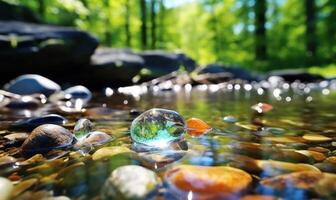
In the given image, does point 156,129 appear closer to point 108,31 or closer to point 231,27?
point 108,31

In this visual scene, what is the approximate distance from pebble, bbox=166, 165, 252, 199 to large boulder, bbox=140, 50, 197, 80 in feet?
35.7

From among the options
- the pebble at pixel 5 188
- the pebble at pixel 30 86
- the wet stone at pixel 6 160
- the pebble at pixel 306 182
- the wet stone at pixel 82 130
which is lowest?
the pebble at pixel 306 182

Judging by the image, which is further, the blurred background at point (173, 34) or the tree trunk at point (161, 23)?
the tree trunk at point (161, 23)

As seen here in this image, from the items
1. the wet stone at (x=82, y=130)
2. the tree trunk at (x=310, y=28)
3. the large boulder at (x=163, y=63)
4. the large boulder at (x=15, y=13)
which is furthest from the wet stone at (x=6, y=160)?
the tree trunk at (x=310, y=28)

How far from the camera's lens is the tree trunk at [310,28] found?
21.9 meters

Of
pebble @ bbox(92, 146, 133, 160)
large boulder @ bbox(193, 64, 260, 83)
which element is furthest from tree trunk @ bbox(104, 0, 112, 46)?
pebble @ bbox(92, 146, 133, 160)

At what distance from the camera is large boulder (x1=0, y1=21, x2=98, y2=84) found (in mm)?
8258

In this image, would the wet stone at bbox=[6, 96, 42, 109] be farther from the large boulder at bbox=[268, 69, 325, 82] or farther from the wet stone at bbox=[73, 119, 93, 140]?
the large boulder at bbox=[268, 69, 325, 82]

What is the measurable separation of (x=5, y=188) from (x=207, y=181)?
0.87 m

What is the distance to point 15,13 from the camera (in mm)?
11195

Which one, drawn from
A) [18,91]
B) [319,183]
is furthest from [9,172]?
[18,91]

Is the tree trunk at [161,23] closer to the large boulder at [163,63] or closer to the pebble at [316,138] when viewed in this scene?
the large boulder at [163,63]

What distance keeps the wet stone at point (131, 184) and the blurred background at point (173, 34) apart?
7.47 m

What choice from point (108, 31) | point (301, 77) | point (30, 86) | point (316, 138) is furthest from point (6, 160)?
point (108, 31)
